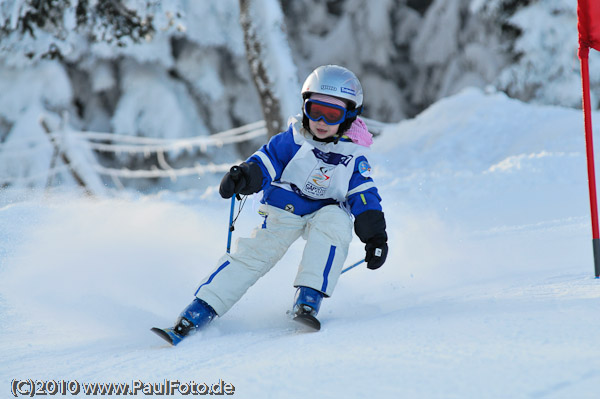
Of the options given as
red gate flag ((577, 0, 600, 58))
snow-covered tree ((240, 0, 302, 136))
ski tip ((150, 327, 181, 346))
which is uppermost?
snow-covered tree ((240, 0, 302, 136))

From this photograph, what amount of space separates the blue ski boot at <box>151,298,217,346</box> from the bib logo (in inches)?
30.9

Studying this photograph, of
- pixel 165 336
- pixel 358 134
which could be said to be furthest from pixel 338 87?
pixel 165 336

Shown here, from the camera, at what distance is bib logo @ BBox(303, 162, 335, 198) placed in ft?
10.9

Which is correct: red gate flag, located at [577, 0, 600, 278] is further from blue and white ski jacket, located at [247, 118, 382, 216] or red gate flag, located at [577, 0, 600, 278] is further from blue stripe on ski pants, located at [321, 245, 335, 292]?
blue stripe on ski pants, located at [321, 245, 335, 292]

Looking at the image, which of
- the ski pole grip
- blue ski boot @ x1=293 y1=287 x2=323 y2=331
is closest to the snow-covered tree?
the ski pole grip

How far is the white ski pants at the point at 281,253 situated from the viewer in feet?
9.99

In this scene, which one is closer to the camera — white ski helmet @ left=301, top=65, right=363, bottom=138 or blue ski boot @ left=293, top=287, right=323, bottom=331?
blue ski boot @ left=293, top=287, right=323, bottom=331

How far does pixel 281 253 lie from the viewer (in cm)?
335

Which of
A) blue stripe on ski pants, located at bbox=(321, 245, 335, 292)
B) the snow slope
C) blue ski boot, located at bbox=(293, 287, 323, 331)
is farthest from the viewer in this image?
blue stripe on ski pants, located at bbox=(321, 245, 335, 292)

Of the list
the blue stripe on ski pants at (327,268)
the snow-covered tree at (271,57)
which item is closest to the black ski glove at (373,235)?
the blue stripe on ski pants at (327,268)

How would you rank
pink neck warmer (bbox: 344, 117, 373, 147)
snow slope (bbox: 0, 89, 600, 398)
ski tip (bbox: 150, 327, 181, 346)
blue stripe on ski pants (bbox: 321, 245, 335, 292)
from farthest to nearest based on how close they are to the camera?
pink neck warmer (bbox: 344, 117, 373, 147) → blue stripe on ski pants (bbox: 321, 245, 335, 292) → ski tip (bbox: 150, 327, 181, 346) → snow slope (bbox: 0, 89, 600, 398)

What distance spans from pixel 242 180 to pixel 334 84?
2.16 ft

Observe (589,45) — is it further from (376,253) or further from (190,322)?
(190,322)

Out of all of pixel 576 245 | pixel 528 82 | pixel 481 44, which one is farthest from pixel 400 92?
pixel 576 245
